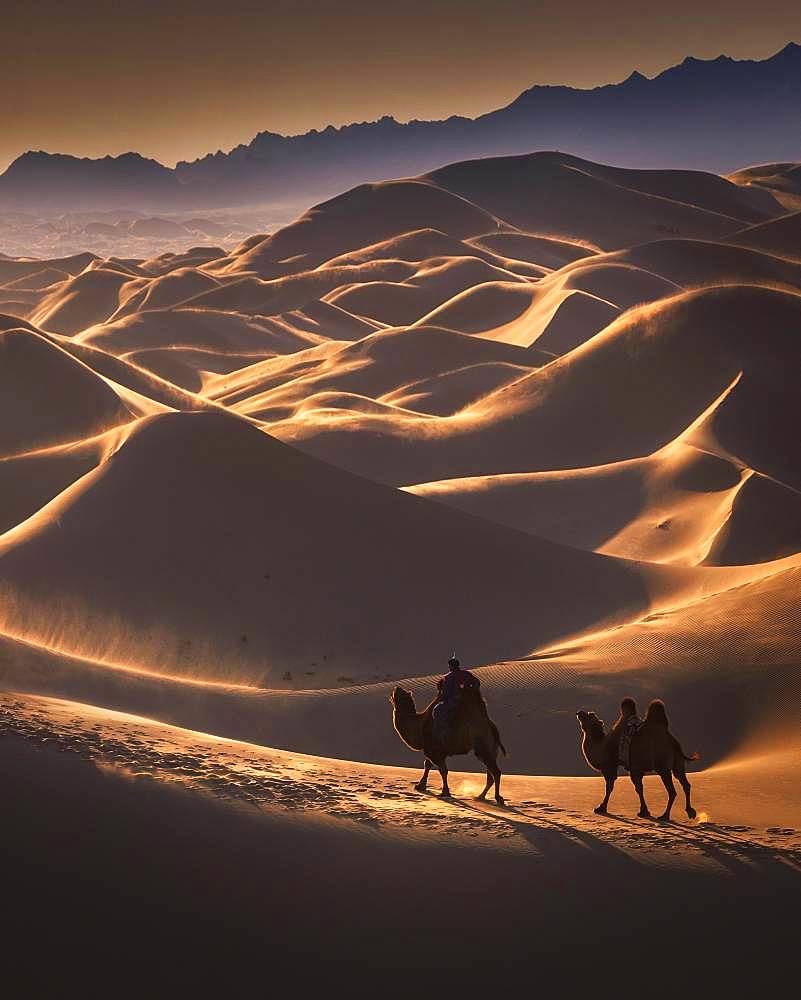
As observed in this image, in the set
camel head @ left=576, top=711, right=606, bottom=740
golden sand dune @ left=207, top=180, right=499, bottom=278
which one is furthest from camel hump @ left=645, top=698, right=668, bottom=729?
golden sand dune @ left=207, top=180, right=499, bottom=278

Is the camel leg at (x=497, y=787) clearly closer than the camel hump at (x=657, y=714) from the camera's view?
No

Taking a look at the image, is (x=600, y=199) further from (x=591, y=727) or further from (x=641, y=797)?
(x=641, y=797)

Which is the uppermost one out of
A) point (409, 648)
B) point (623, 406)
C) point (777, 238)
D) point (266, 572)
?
point (777, 238)

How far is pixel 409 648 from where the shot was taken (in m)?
16.5

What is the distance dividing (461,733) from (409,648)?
866 centimetres

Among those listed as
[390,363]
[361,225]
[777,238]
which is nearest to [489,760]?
[390,363]

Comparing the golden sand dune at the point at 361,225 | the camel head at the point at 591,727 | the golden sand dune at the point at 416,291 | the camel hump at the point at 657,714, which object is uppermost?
the golden sand dune at the point at 361,225

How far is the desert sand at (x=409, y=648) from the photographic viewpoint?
594 centimetres

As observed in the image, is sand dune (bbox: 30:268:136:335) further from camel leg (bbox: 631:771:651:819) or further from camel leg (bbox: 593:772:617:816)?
camel leg (bbox: 631:771:651:819)

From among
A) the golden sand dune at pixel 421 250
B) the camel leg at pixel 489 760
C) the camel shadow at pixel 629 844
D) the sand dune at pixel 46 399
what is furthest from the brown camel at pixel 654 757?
the golden sand dune at pixel 421 250

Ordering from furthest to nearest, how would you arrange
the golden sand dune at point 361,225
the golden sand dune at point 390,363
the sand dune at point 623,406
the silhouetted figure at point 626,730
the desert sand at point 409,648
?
the golden sand dune at point 361,225
the golden sand dune at point 390,363
the sand dune at point 623,406
the silhouetted figure at point 626,730
the desert sand at point 409,648

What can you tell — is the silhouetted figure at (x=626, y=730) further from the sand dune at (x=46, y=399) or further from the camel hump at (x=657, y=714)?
the sand dune at (x=46, y=399)

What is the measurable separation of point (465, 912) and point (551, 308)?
59.1 meters

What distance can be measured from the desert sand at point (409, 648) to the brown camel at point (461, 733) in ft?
1.15
